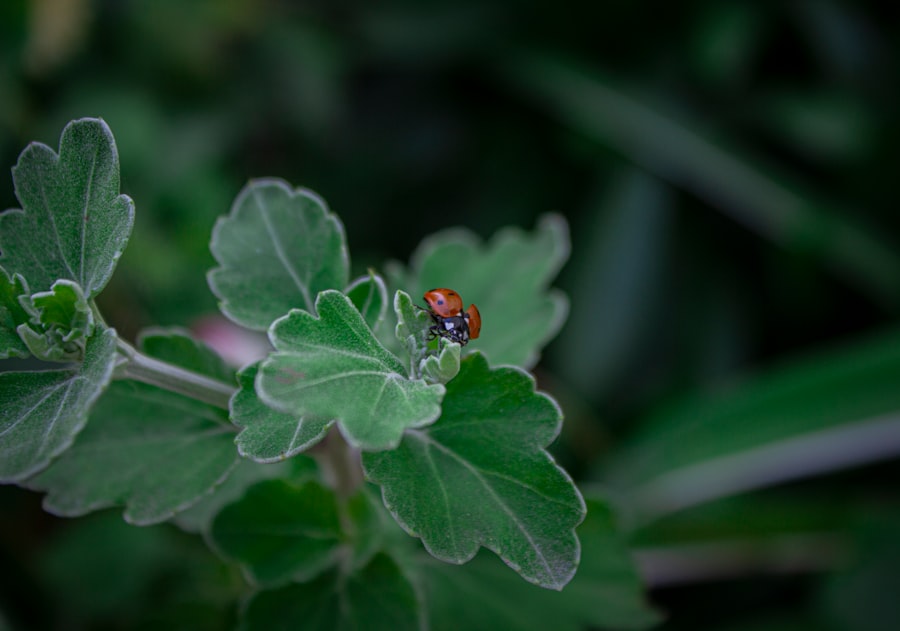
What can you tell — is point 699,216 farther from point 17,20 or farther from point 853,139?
point 17,20

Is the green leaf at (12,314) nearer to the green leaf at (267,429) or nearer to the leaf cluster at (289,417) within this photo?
the leaf cluster at (289,417)

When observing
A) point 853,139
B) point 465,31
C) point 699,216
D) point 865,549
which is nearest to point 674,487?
point 865,549

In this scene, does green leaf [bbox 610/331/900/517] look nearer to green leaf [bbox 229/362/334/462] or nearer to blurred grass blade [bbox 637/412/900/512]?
blurred grass blade [bbox 637/412/900/512]

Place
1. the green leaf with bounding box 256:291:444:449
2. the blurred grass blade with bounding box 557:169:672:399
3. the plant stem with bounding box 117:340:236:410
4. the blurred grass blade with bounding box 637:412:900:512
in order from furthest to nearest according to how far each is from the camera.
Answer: the blurred grass blade with bounding box 557:169:672:399 → the blurred grass blade with bounding box 637:412:900:512 → the plant stem with bounding box 117:340:236:410 → the green leaf with bounding box 256:291:444:449

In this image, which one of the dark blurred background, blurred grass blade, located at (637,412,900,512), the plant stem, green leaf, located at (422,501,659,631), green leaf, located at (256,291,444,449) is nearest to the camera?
green leaf, located at (256,291,444,449)

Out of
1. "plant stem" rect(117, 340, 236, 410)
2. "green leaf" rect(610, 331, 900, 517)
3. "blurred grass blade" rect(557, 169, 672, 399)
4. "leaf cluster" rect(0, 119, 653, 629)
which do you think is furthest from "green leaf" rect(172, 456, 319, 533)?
"blurred grass blade" rect(557, 169, 672, 399)

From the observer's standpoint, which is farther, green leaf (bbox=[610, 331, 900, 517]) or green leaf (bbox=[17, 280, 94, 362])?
green leaf (bbox=[610, 331, 900, 517])

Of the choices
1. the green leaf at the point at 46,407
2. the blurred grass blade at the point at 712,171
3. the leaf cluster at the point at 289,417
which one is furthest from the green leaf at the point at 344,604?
the blurred grass blade at the point at 712,171
